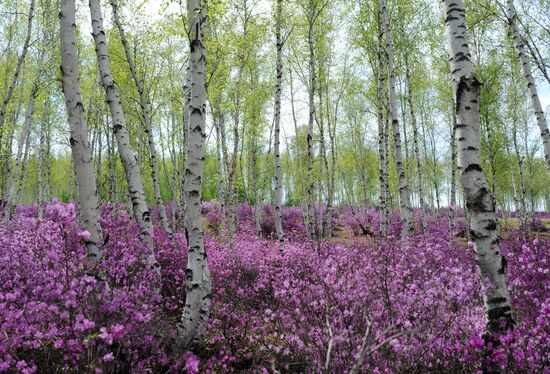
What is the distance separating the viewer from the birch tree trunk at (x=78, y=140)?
12.8 ft

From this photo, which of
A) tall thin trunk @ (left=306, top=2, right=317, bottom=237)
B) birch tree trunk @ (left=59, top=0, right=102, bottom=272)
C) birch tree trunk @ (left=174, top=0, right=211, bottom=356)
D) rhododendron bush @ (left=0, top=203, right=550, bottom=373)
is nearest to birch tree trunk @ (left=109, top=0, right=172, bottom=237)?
rhododendron bush @ (left=0, top=203, right=550, bottom=373)

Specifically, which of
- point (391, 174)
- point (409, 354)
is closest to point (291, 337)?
point (409, 354)

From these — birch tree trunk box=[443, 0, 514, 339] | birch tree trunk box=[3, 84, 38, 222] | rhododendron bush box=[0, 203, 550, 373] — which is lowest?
rhododendron bush box=[0, 203, 550, 373]

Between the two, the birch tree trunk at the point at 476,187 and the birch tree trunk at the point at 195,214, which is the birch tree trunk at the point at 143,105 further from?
the birch tree trunk at the point at 476,187

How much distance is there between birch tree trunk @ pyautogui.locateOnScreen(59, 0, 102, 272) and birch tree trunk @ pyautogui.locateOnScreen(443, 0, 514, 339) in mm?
3945

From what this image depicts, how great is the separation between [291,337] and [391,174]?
23.9m

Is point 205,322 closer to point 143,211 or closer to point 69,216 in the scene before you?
point 69,216

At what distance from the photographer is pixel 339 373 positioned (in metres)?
2.90

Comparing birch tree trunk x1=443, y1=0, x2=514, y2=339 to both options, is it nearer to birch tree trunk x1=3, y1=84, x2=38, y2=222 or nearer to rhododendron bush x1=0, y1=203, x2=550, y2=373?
rhododendron bush x1=0, y1=203, x2=550, y2=373

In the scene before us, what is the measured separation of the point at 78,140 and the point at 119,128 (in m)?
1.71

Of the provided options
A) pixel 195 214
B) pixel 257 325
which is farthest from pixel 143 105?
pixel 257 325

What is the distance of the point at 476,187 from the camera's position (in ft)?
10.3

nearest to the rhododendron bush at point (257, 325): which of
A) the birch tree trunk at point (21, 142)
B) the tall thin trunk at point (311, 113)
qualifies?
the tall thin trunk at point (311, 113)

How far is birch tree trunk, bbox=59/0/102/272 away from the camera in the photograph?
3.91 meters
